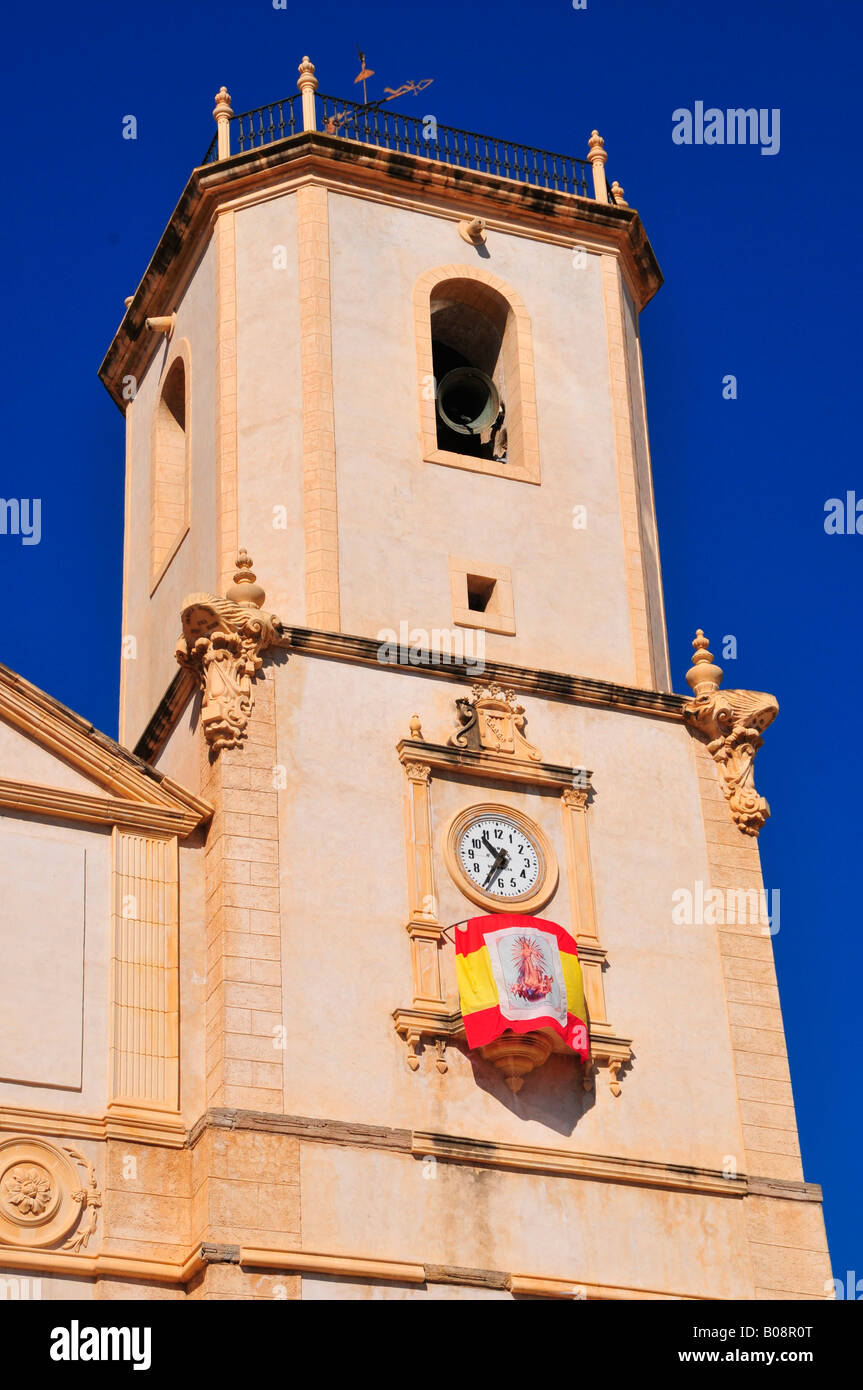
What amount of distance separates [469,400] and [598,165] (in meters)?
4.28

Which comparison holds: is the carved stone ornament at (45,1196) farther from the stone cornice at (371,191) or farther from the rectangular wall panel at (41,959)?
the stone cornice at (371,191)

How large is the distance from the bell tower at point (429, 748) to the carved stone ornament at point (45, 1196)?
113cm

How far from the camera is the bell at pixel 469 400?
36.8 meters

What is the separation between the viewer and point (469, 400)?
122ft

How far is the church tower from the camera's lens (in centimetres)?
2911

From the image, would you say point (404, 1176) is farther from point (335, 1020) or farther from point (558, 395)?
point (558, 395)

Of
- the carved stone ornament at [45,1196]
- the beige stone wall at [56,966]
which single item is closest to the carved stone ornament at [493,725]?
the beige stone wall at [56,966]

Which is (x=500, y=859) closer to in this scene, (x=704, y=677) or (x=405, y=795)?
(x=405, y=795)

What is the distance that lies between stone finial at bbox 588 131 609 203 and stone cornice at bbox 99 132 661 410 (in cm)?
48

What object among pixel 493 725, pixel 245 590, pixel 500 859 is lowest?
pixel 500 859

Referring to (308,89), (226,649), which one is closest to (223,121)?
(308,89)

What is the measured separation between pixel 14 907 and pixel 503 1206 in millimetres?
6276

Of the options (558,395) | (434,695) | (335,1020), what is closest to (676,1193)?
(335,1020)

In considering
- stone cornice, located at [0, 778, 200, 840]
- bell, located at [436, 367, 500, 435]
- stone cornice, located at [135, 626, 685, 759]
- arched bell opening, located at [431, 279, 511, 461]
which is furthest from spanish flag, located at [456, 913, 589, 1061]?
bell, located at [436, 367, 500, 435]
